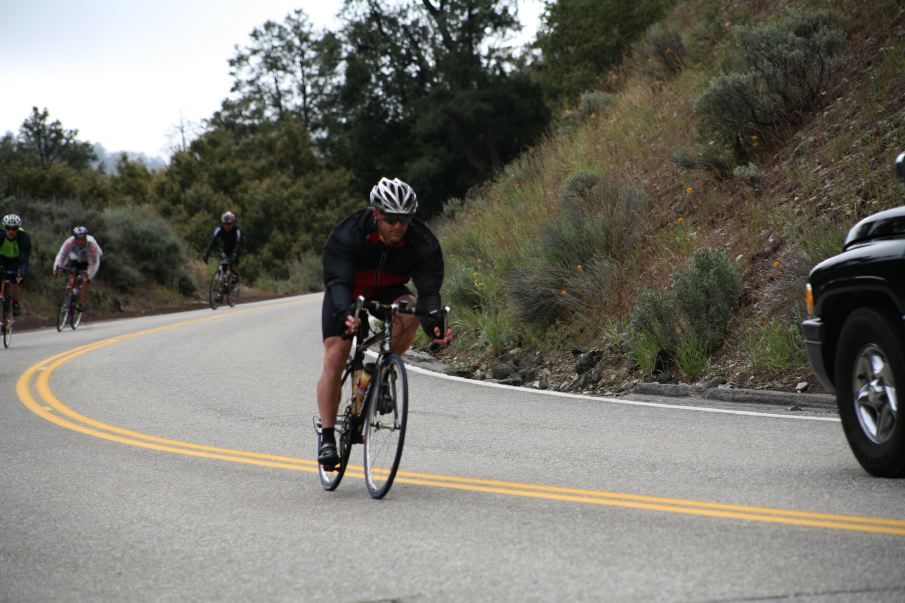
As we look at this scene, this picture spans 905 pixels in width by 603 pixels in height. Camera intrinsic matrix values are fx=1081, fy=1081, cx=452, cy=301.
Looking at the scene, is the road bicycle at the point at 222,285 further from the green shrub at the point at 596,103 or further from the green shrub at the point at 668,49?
the green shrub at the point at 668,49

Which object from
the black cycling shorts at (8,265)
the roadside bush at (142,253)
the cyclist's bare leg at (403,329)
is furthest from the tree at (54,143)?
the cyclist's bare leg at (403,329)

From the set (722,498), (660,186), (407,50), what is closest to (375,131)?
(407,50)

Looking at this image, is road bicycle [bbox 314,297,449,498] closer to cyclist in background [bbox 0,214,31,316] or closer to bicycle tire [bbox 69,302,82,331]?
cyclist in background [bbox 0,214,31,316]

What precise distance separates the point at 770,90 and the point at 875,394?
10610mm

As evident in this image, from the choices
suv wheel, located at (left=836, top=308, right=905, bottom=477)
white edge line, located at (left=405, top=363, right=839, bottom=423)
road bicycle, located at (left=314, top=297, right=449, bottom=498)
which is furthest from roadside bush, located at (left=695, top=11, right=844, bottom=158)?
road bicycle, located at (left=314, top=297, right=449, bottom=498)

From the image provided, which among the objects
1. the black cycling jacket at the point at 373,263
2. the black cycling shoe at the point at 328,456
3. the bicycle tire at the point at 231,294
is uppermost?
the black cycling jacket at the point at 373,263

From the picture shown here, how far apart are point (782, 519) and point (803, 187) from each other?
8916mm

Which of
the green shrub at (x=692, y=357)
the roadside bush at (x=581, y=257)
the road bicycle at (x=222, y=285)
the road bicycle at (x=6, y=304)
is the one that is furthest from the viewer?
the road bicycle at (x=222, y=285)

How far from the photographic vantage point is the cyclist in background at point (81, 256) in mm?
21750

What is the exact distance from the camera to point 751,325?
38.1ft

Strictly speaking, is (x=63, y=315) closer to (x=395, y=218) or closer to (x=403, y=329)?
(x=403, y=329)

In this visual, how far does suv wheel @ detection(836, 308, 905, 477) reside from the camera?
20.0 ft

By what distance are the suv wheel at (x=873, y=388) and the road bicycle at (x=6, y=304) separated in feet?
53.6

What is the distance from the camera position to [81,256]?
22656 millimetres
